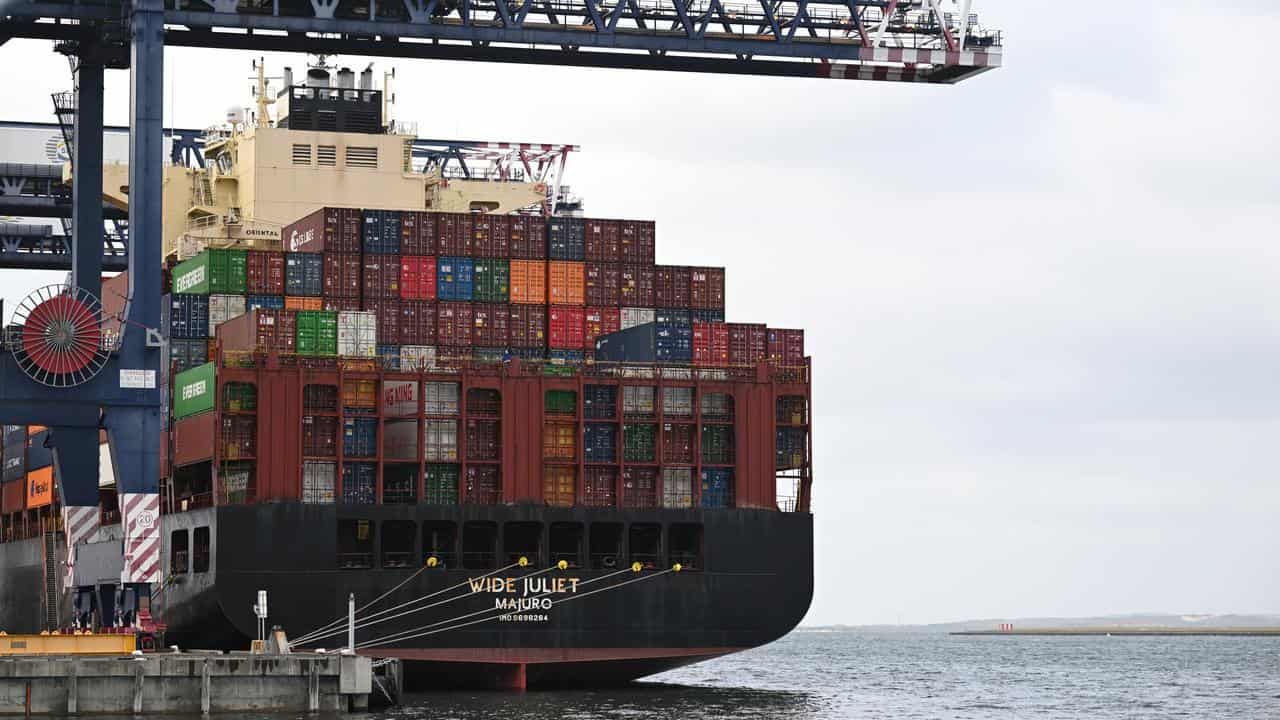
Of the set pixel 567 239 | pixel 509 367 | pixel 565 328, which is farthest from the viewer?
pixel 567 239

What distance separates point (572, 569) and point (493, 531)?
2303 millimetres

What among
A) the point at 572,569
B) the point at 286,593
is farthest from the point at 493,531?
the point at 286,593

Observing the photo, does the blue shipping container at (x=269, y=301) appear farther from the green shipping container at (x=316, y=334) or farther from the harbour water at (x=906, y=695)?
the harbour water at (x=906, y=695)

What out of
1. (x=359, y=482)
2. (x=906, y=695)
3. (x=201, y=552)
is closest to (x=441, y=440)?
(x=359, y=482)

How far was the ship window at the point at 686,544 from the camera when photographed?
2199 inches

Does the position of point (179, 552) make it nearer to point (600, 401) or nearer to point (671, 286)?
point (600, 401)

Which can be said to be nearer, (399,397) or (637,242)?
(399,397)

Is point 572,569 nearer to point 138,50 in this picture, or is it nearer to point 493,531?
point 493,531

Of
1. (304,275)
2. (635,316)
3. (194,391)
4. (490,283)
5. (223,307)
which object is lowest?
(194,391)

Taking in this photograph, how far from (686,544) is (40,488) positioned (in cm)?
2650

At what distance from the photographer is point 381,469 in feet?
177

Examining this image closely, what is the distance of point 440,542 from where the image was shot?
54.4m

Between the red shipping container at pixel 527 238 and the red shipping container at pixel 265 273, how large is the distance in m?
6.44

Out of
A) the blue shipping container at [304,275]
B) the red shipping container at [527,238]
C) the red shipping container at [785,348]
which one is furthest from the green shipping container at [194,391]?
the red shipping container at [785,348]
